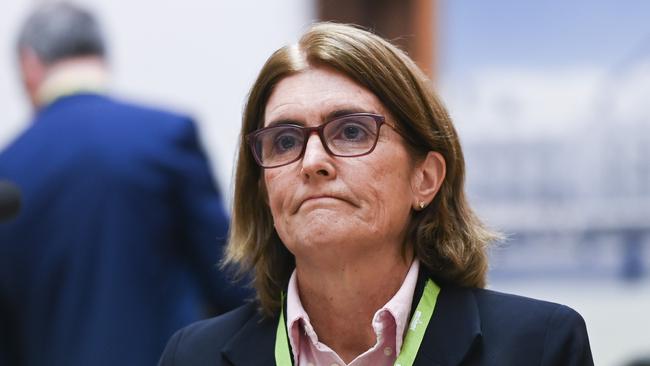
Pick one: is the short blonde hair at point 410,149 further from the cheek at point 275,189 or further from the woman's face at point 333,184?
the cheek at point 275,189

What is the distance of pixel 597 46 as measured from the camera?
5.30 metres

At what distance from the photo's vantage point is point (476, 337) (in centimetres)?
219

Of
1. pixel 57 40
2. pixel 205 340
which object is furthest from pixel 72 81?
pixel 205 340

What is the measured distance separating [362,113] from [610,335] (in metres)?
3.39

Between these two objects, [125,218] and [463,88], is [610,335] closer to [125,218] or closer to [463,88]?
[463,88]

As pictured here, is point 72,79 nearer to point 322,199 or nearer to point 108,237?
point 108,237

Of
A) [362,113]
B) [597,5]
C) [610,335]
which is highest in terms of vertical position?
[597,5]

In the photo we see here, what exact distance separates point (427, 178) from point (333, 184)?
24cm

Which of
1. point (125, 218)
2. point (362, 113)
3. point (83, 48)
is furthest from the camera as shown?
point (83, 48)

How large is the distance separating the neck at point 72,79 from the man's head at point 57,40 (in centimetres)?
1

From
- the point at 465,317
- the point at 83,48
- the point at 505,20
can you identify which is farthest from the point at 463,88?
the point at 465,317

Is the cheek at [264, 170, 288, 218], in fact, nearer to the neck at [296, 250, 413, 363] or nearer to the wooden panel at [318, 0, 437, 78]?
the neck at [296, 250, 413, 363]

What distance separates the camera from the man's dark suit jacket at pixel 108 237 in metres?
3.53

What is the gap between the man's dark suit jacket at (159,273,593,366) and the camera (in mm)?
2154
